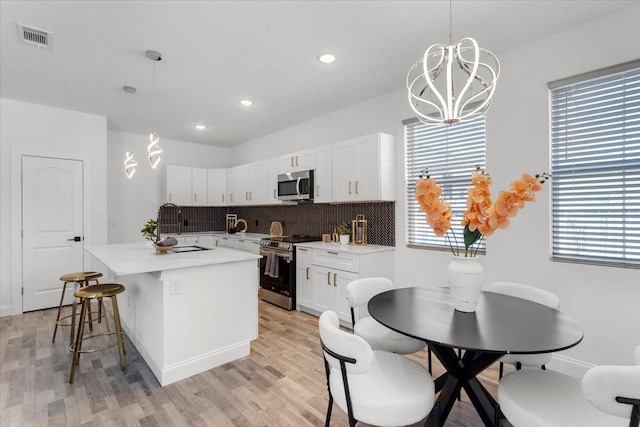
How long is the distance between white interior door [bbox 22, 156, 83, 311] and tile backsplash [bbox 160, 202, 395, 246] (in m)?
1.30

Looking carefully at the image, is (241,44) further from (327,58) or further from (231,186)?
(231,186)

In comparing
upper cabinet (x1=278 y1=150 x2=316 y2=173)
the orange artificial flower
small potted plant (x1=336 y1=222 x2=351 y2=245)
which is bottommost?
small potted plant (x1=336 y1=222 x2=351 y2=245)

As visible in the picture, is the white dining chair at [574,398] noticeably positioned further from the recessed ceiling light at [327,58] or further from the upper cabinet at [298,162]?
the upper cabinet at [298,162]

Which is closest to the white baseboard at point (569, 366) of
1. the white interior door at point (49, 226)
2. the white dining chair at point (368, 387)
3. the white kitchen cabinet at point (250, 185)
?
the white dining chair at point (368, 387)

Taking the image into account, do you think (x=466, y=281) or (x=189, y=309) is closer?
(x=466, y=281)

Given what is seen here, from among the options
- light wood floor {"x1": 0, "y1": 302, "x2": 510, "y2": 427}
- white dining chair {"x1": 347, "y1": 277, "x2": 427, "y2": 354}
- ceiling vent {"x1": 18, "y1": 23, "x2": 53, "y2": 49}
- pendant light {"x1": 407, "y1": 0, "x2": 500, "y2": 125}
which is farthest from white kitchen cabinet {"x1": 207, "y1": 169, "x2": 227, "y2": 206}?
white dining chair {"x1": 347, "y1": 277, "x2": 427, "y2": 354}

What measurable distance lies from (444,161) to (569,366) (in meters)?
2.15

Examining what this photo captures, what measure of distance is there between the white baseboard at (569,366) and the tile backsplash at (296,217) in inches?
73.5

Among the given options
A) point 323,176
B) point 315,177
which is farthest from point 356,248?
point 315,177

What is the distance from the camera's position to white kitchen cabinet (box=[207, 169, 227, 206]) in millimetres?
6477

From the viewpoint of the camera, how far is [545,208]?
268 centimetres

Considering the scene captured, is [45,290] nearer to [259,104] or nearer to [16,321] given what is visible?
[16,321]

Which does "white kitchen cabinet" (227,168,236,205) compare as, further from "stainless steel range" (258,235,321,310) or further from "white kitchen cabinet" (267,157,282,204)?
"stainless steel range" (258,235,321,310)

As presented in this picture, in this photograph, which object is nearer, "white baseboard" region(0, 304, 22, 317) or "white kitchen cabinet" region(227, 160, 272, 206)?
"white baseboard" region(0, 304, 22, 317)
